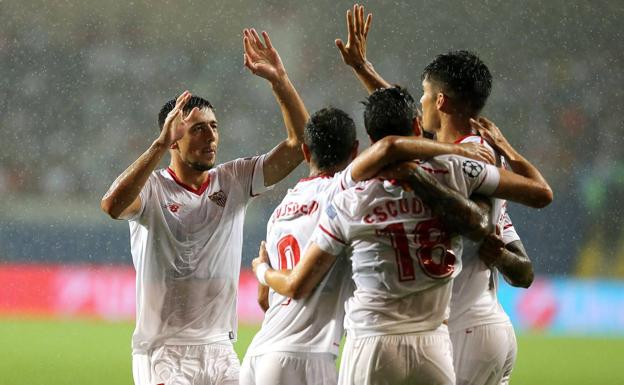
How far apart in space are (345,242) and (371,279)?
15 centimetres

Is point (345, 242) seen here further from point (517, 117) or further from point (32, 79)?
point (32, 79)

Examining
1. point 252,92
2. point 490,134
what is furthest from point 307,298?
point 252,92

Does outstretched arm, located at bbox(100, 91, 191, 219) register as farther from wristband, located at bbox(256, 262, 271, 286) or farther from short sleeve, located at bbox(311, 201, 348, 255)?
short sleeve, located at bbox(311, 201, 348, 255)

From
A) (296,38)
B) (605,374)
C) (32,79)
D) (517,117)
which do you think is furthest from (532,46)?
(32,79)

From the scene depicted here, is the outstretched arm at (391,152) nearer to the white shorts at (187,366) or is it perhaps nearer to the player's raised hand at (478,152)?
the player's raised hand at (478,152)

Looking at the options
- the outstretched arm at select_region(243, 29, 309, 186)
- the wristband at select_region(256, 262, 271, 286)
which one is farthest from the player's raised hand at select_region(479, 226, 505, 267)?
the outstretched arm at select_region(243, 29, 309, 186)

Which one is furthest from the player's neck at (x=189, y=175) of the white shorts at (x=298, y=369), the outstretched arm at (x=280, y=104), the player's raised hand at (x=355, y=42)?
the white shorts at (x=298, y=369)

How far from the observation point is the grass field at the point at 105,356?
8.01 metres

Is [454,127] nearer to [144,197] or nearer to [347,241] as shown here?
[347,241]

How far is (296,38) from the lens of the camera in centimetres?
1405

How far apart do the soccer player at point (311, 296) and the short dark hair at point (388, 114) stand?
253 millimetres

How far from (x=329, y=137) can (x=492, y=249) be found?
0.72 m

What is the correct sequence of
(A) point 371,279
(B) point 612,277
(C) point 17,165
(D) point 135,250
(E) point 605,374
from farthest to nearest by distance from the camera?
1. (C) point 17,165
2. (B) point 612,277
3. (E) point 605,374
4. (D) point 135,250
5. (A) point 371,279

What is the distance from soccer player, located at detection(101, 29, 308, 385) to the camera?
3730 millimetres
